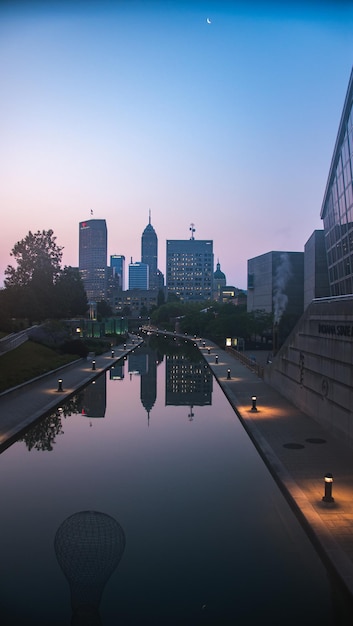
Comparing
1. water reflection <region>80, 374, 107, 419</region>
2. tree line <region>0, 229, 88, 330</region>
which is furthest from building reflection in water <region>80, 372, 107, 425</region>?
tree line <region>0, 229, 88, 330</region>

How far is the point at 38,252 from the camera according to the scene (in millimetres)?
73250

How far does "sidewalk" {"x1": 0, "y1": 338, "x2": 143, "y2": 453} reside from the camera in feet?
64.9

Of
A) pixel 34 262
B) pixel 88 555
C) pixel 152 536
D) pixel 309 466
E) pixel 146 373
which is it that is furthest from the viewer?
pixel 34 262

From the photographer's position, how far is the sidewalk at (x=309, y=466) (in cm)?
988

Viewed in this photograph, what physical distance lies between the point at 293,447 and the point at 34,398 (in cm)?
1505

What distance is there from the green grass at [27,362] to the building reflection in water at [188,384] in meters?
8.88

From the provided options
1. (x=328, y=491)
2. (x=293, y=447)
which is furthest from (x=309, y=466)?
(x=328, y=491)

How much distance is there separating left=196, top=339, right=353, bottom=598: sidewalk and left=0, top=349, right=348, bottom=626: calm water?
36 centimetres

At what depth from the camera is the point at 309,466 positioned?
14859 millimetres

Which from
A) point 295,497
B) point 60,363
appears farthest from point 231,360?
point 295,497

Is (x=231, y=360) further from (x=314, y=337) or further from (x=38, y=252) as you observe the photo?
(x=38, y=252)

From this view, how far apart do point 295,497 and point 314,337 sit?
463 inches

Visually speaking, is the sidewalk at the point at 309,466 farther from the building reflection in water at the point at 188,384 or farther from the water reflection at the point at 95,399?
the water reflection at the point at 95,399

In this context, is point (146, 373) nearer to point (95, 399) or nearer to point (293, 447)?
point (95, 399)
